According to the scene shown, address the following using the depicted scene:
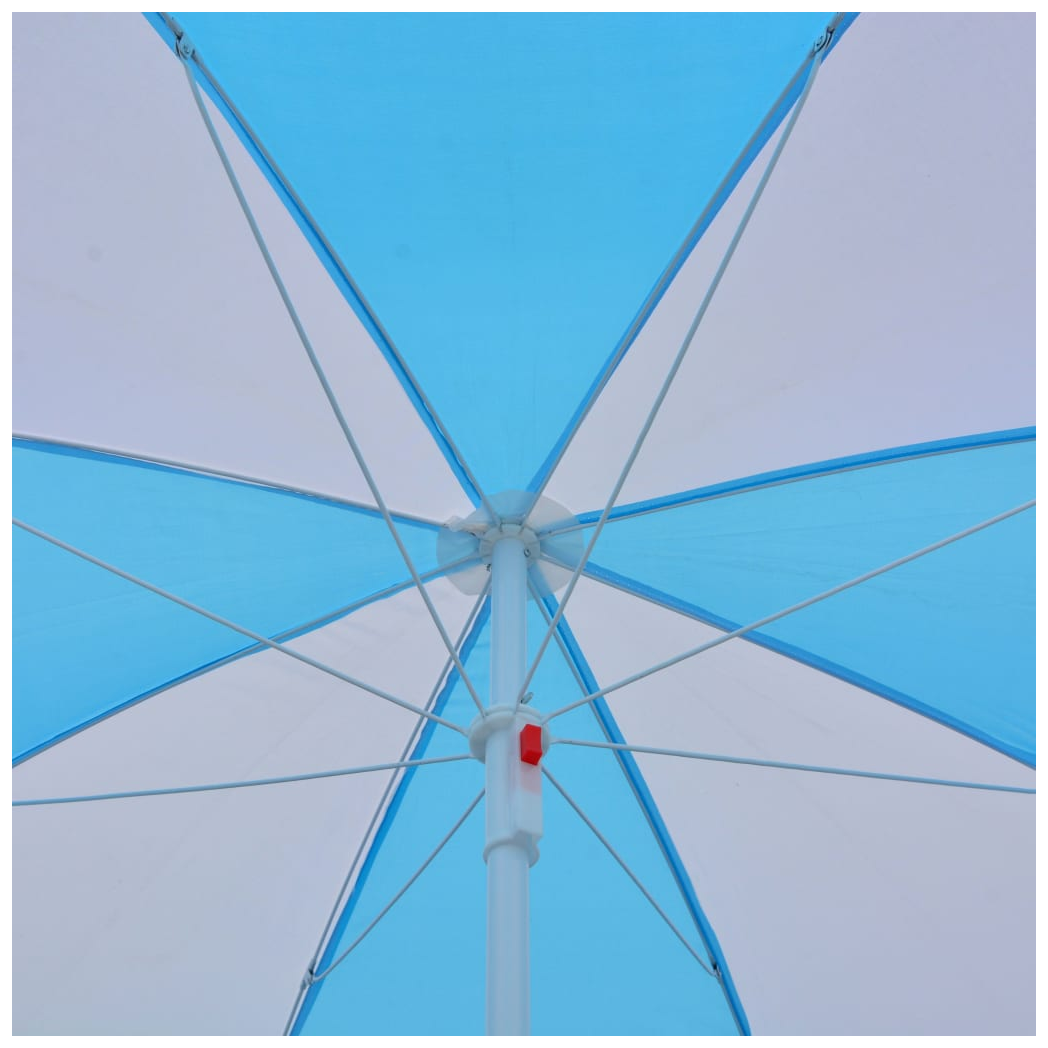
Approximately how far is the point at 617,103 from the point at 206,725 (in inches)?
77.0

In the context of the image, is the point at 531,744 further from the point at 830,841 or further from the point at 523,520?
the point at 830,841

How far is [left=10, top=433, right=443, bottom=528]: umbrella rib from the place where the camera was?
3127 mm

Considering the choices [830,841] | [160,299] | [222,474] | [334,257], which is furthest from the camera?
[830,841]

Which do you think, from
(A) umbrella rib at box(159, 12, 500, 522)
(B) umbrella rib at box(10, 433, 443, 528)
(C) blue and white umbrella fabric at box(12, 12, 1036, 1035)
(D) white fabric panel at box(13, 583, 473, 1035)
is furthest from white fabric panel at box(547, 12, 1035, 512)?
(D) white fabric panel at box(13, 583, 473, 1035)

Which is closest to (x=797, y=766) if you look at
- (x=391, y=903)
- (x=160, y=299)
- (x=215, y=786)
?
(x=391, y=903)

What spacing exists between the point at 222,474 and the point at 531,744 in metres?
1.09

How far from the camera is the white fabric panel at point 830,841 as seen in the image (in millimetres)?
3486

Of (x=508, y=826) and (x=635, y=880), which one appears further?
(x=635, y=880)

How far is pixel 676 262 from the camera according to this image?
9.61 feet

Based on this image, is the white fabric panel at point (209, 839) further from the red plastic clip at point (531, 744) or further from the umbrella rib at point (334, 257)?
the red plastic clip at point (531, 744)

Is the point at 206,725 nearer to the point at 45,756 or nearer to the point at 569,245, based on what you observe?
the point at 45,756

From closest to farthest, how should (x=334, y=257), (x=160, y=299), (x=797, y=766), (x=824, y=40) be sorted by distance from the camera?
1. (x=824, y=40)
2. (x=334, y=257)
3. (x=160, y=299)
4. (x=797, y=766)

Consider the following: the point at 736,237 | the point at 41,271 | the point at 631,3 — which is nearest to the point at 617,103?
the point at 631,3

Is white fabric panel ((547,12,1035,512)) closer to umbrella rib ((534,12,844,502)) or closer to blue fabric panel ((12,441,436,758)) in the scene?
umbrella rib ((534,12,844,502))
